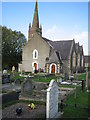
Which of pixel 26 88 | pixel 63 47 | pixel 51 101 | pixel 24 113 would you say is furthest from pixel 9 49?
pixel 51 101

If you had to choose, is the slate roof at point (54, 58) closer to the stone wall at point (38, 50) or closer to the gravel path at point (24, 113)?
the stone wall at point (38, 50)

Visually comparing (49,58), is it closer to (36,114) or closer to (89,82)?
(89,82)

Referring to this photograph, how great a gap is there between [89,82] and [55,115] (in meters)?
8.65

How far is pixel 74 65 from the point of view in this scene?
120 feet

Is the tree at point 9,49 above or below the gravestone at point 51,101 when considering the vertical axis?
above

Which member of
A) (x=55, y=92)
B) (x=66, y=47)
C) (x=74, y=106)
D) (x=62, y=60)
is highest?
(x=66, y=47)

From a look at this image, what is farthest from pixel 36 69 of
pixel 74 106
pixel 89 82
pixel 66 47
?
pixel 74 106

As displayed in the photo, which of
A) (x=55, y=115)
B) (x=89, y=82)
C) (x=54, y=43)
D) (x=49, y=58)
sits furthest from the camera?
(x=54, y=43)

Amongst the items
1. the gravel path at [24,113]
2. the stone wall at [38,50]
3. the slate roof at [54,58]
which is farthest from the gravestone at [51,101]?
the stone wall at [38,50]

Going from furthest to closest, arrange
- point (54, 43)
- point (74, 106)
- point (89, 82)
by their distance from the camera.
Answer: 1. point (54, 43)
2. point (89, 82)
3. point (74, 106)

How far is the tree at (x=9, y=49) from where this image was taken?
43.3 m

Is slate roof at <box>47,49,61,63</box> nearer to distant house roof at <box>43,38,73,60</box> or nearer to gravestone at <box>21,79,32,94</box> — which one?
distant house roof at <box>43,38,73,60</box>

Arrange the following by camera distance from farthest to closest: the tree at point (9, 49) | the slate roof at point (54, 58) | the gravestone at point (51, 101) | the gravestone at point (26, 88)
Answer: the tree at point (9, 49) < the slate roof at point (54, 58) < the gravestone at point (26, 88) < the gravestone at point (51, 101)

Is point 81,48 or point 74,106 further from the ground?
point 81,48
